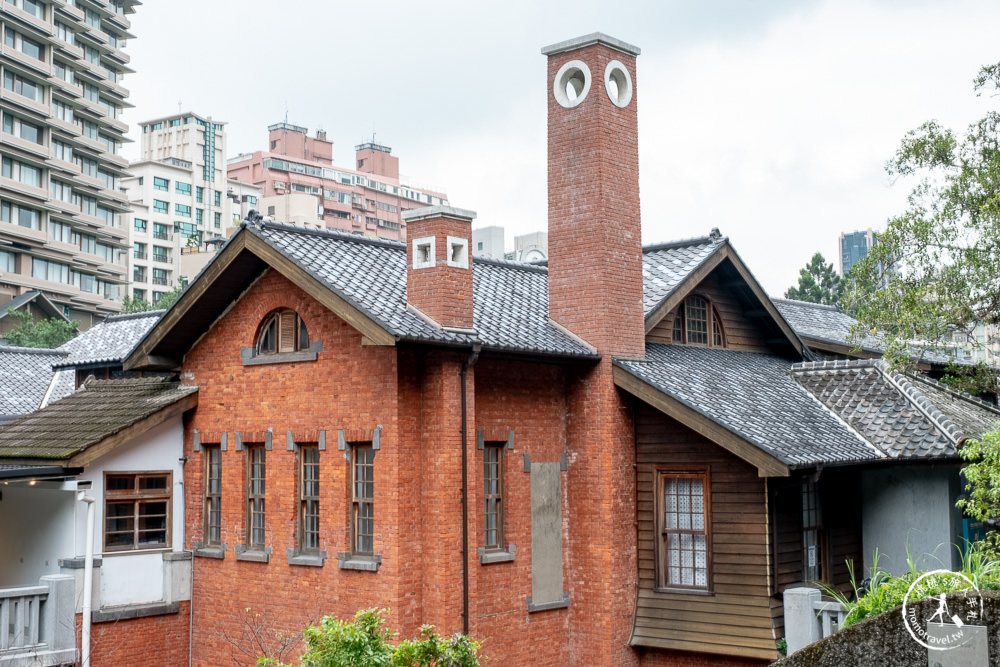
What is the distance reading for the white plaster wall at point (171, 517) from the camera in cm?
1650

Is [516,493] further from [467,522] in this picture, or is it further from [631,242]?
[631,242]

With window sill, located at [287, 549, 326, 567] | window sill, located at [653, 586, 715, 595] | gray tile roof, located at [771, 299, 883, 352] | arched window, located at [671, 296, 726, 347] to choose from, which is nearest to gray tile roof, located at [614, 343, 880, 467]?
arched window, located at [671, 296, 726, 347]

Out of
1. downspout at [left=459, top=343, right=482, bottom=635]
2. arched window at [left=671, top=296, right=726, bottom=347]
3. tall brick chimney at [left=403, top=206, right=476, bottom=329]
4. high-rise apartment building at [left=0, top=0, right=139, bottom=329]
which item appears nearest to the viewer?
downspout at [left=459, top=343, right=482, bottom=635]

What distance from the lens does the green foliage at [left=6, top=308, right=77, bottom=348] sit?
4569cm

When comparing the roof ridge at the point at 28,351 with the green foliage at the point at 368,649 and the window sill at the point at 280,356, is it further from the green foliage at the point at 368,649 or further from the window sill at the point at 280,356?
the green foliage at the point at 368,649

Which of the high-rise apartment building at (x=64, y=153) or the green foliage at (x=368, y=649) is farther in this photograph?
the high-rise apartment building at (x=64, y=153)

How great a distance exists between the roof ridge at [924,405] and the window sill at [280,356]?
9226 millimetres

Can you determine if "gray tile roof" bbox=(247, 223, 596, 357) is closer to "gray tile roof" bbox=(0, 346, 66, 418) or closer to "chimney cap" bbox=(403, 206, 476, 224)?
"chimney cap" bbox=(403, 206, 476, 224)

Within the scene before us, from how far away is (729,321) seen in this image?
792 inches

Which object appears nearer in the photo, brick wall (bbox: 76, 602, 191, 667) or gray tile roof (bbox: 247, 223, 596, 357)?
gray tile roof (bbox: 247, 223, 596, 357)

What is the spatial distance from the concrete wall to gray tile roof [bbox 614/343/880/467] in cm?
96

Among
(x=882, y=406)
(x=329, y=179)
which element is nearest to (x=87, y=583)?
(x=882, y=406)

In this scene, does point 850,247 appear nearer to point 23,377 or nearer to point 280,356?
point 23,377

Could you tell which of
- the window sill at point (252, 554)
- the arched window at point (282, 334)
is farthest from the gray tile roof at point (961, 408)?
the window sill at point (252, 554)
